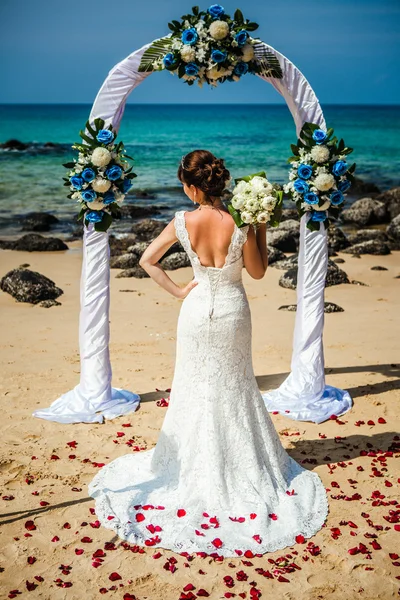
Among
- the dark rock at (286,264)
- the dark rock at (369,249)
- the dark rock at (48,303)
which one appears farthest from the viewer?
the dark rock at (369,249)

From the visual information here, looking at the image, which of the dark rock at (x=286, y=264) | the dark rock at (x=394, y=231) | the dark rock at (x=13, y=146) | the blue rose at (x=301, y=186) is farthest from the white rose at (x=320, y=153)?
the dark rock at (x=13, y=146)

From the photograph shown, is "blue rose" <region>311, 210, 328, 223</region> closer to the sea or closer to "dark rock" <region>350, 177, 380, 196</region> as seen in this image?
the sea

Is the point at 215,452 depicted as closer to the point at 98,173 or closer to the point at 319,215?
the point at 319,215

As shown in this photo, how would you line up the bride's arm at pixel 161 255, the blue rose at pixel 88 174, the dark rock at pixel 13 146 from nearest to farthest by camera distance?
the bride's arm at pixel 161 255
the blue rose at pixel 88 174
the dark rock at pixel 13 146

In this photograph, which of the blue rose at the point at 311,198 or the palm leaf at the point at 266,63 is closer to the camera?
the blue rose at the point at 311,198

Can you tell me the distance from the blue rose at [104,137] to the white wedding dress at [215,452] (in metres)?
1.62

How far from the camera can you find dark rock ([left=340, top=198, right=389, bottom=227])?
22.7 m

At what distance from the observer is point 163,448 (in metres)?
5.89

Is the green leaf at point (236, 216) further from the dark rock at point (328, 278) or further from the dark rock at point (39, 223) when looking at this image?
the dark rock at point (39, 223)

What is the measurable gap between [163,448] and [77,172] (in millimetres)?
2745

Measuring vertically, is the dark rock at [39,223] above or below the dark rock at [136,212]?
below

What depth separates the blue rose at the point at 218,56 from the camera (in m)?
6.50

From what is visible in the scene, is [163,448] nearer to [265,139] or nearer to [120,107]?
[120,107]

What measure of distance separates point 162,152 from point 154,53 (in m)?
46.6
